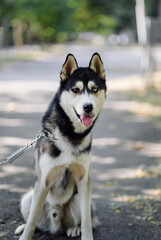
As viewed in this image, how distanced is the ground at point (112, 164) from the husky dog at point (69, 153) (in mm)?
331

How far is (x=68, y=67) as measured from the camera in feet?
11.3

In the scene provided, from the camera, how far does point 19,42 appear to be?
27.8 m

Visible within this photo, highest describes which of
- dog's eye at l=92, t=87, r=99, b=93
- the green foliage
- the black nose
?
the green foliage

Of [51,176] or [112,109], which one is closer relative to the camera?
[51,176]

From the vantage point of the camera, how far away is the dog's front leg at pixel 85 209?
3.33 metres

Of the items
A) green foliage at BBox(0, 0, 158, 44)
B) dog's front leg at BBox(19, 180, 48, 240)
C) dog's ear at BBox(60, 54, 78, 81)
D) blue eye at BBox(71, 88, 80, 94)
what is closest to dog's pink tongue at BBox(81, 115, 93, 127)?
blue eye at BBox(71, 88, 80, 94)

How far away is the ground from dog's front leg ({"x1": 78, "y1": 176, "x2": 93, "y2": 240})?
33 cm

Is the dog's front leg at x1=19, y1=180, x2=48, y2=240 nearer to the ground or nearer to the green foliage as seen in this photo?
the ground

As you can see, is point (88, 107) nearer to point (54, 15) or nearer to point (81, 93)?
point (81, 93)

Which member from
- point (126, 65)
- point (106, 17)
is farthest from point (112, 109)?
point (106, 17)

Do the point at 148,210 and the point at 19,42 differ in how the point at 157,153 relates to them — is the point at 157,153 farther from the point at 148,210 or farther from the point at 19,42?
the point at 19,42

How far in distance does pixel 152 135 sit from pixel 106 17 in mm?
41352

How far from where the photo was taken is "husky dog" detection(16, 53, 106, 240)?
10.7 ft

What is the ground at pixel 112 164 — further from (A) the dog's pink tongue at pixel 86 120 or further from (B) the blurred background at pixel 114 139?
(A) the dog's pink tongue at pixel 86 120
